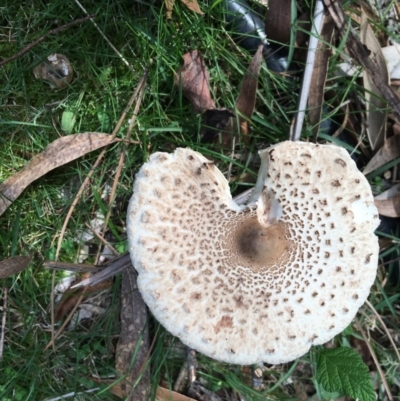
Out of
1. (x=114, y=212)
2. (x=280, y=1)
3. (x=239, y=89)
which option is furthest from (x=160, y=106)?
(x=280, y=1)

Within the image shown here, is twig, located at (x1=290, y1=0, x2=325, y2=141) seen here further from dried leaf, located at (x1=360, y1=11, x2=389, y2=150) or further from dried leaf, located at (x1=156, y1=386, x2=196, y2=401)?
dried leaf, located at (x1=156, y1=386, x2=196, y2=401)

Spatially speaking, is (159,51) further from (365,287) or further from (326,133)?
(365,287)

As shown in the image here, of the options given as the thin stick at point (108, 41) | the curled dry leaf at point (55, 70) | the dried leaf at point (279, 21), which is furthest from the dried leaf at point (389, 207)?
the curled dry leaf at point (55, 70)

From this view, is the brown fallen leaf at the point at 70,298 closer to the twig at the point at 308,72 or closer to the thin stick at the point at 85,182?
the thin stick at the point at 85,182

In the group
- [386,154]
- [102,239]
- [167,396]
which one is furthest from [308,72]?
A: [167,396]

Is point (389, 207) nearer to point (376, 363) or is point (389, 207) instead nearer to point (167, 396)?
point (376, 363)

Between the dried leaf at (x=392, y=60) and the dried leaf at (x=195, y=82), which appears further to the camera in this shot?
the dried leaf at (x=392, y=60)

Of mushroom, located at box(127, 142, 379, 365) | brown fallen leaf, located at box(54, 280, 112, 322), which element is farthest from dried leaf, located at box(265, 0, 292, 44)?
brown fallen leaf, located at box(54, 280, 112, 322)
